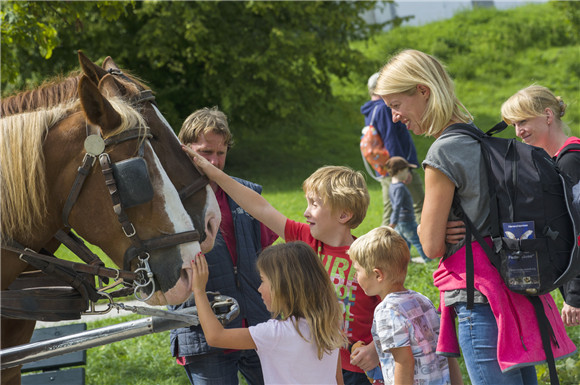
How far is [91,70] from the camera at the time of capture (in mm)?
2623

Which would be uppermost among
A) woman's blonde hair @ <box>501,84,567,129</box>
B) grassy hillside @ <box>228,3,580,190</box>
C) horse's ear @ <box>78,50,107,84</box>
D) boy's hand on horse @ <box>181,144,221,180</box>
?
horse's ear @ <box>78,50,107,84</box>

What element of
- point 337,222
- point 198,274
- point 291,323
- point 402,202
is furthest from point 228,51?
point 291,323

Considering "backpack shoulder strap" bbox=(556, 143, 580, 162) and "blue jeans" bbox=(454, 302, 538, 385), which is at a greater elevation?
"backpack shoulder strap" bbox=(556, 143, 580, 162)

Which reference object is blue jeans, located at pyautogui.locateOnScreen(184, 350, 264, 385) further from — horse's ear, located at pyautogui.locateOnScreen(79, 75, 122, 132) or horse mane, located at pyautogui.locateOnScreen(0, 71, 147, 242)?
horse's ear, located at pyautogui.locateOnScreen(79, 75, 122, 132)

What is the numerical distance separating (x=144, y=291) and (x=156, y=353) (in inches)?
134

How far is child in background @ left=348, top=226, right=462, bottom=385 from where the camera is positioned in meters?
2.62

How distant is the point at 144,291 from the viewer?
256 cm

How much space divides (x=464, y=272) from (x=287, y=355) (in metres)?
0.73

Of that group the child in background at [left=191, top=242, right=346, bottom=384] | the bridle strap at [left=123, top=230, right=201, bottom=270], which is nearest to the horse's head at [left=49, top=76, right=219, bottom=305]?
the bridle strap at [left=123, top=230, right=201, bottom=270]

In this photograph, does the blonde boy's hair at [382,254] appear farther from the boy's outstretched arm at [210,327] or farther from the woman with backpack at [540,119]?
the woman with backpack at [540,119]

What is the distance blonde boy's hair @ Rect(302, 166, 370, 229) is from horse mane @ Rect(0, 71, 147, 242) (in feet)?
2.74

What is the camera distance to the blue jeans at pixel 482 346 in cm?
251

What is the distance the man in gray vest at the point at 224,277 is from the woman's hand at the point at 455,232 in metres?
1.02

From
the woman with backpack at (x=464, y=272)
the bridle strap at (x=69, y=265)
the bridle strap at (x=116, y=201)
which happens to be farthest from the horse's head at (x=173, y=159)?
the woman with backpack at (x=464, y=272)
